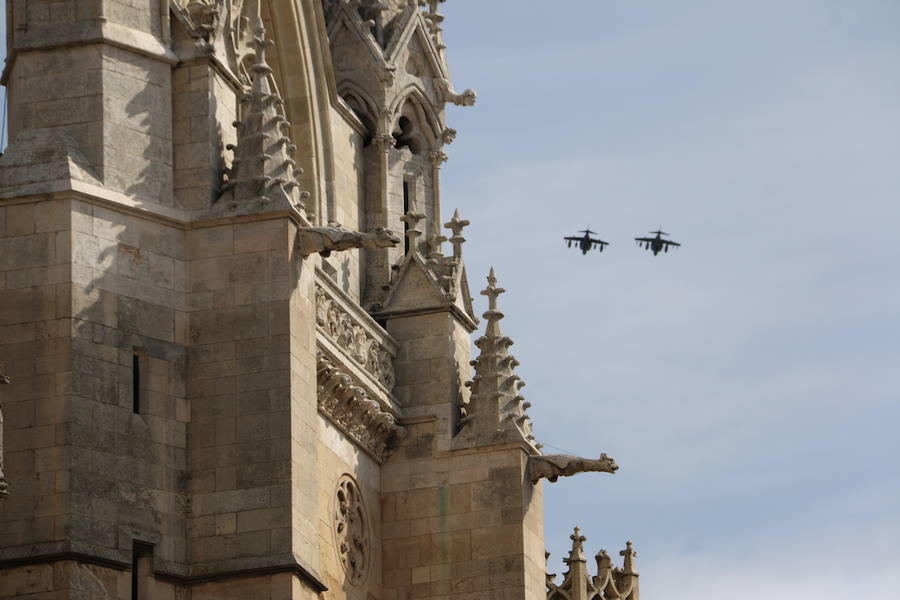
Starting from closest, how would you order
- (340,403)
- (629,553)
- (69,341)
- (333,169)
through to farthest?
(69,341), (340,403), (333,169), (629,553)

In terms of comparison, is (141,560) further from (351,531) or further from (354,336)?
(354,336)

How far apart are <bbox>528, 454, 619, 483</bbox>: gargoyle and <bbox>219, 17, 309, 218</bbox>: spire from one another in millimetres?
7505

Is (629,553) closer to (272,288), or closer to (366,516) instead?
(366,516)

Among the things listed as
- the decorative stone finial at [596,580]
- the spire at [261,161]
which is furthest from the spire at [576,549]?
the spire at [261,161]

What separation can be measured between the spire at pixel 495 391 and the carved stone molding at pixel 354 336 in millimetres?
1327

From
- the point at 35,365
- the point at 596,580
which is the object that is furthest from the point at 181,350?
the point at 596,580

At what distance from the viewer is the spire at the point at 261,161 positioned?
158ft

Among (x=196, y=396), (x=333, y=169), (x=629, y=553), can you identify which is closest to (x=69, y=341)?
(x=196, y=396)

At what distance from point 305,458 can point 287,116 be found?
33.0 ft

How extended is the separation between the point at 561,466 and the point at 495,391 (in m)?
1.54

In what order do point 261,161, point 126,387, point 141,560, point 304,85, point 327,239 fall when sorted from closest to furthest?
point 141,560
point 126,387
point 327,239
point 261,161
point 304,85

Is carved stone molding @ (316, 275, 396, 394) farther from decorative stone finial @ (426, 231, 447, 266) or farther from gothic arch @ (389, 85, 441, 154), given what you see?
gothic arch @ (389, 85, 441, 154)

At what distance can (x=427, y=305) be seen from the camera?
56250 millimetres

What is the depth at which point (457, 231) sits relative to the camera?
57.7 meters
